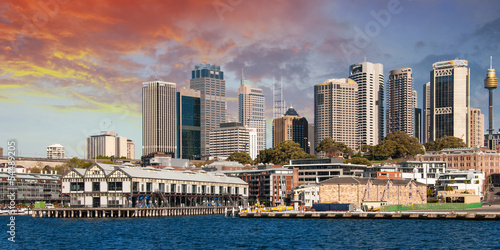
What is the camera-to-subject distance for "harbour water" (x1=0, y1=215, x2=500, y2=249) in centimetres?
8988

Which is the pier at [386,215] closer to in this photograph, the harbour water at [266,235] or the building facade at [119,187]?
the harbour water at [266,235]

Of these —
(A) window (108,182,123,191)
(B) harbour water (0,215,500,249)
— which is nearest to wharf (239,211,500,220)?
(B) harbour water (0,215,500,249)

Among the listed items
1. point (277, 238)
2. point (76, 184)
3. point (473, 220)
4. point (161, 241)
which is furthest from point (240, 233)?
point (76, 184)

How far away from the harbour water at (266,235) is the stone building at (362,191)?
3878cm

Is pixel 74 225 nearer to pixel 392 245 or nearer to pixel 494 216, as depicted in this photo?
pixel 392 245

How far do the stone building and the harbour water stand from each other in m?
38.8

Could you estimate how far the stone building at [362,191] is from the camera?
17025 cm

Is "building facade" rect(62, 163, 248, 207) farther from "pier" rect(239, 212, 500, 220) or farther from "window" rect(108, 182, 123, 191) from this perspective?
"pier" rect(239, 212, 500, 220)

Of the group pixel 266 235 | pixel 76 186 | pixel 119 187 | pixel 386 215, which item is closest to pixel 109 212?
pixel 119 187

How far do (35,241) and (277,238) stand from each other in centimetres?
3763

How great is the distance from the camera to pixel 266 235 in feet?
344

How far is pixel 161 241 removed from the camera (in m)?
95.3

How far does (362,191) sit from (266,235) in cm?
7204

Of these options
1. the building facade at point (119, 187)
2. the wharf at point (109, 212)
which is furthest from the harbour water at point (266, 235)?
the building facade at point (119, 187)
